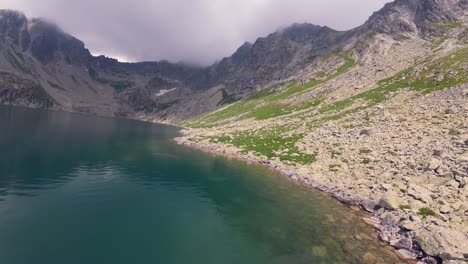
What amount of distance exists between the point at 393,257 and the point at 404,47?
179m

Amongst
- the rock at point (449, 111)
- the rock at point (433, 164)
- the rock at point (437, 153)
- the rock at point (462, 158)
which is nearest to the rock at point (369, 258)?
the rock at point (433, 164)

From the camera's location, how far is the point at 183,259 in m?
25.0

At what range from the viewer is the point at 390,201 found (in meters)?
37.8

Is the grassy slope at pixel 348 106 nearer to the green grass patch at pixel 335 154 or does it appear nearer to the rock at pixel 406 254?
the green grass patch at pixel 335 154

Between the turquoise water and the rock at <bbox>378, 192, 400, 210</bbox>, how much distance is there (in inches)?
145

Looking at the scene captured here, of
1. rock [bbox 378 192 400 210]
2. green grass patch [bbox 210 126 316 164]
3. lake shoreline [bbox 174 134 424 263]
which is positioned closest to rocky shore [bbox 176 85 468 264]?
rock [bbox 378 192 400 210]

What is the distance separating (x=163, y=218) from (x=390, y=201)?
30812 millimetres

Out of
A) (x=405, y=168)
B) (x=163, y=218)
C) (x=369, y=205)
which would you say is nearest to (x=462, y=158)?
(x=405, y=168)

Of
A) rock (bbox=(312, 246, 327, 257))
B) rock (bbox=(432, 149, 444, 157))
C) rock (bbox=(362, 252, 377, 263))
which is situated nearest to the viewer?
rock (bbox=(362, 252, 377, 263))

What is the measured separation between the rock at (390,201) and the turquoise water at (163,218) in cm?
369

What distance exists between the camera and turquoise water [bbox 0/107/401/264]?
1009 inches

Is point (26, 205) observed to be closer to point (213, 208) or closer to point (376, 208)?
point (213, 208)

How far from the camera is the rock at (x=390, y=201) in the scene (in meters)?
37.2

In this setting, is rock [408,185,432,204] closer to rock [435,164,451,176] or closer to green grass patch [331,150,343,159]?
rock [435,164,451,176]
